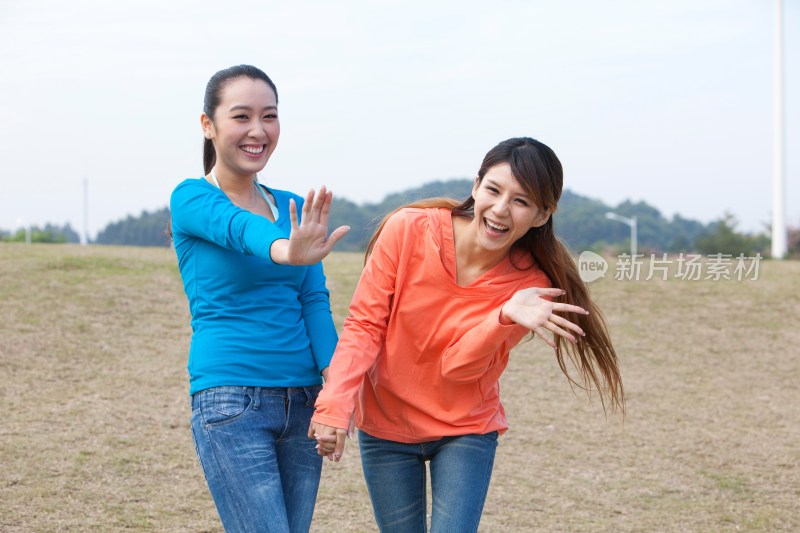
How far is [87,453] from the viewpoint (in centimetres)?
636

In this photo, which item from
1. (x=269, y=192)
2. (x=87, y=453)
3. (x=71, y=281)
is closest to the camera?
(x=269, y=192)

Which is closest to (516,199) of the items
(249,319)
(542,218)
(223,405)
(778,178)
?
(542,218)

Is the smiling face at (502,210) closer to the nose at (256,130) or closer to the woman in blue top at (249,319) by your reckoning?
the woman in blue top at (249,319)

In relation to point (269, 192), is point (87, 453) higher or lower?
lower

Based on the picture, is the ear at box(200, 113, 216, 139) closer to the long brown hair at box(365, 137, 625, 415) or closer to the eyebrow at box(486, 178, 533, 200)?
the long brown hair at box(365, 137, 625, 415)

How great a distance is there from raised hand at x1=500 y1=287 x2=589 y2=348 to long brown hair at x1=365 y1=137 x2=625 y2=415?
0.28m

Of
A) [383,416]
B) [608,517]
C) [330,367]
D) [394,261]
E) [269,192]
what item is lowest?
[608,517]

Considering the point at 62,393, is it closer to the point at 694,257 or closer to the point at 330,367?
the point at 330,367

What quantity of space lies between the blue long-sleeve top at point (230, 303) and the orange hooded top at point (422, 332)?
0.26m

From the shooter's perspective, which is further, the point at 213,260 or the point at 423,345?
the point at 423,345

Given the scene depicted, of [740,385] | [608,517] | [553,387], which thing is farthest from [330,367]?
[740,385]

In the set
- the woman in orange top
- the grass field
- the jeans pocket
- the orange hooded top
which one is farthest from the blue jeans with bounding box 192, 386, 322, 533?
the grass field

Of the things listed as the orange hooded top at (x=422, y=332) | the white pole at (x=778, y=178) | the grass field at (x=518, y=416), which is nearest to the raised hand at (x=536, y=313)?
the orange hooded top at (x=422, y=332)

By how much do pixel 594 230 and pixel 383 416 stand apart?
4535 cm
